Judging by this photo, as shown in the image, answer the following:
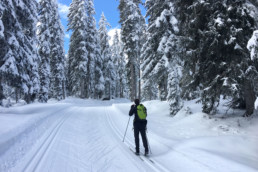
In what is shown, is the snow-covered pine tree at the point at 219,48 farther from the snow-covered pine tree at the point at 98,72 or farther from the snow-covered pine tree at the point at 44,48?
the snow-covered pine tree at the point at 98,72

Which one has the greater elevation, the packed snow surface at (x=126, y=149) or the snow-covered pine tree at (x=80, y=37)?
the snow-covered pine tree at (x=80, y=37)

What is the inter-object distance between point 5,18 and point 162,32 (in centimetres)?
1185

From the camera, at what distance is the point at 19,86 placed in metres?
13.1

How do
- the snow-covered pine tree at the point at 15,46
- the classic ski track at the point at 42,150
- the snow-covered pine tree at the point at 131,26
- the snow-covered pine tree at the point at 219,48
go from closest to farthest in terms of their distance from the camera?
the classic ski track at the point at 42,150
the snow-covered pine tree at the point at 219,48
the snow-covered pine tree at the point at 15,46
the snow-covered pine tree at the point at 131,26

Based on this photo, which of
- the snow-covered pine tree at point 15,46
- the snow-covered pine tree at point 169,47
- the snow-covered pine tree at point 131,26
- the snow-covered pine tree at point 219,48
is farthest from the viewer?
the snow-covered pine tree at point 131,26

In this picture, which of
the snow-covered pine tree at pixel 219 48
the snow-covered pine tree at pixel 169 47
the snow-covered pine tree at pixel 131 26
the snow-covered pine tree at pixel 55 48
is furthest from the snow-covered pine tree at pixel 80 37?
the snow-covered pine tree at pixel 219 48

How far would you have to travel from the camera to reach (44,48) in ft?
84.8

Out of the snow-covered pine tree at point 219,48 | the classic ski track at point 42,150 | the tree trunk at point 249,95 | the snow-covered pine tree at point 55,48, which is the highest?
the snow-covered pine tree at point 55,48

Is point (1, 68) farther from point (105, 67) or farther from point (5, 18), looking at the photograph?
point (105, 67)

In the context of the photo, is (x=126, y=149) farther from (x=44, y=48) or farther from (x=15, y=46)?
(x=44, y=48)

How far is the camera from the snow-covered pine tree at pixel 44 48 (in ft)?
83.6

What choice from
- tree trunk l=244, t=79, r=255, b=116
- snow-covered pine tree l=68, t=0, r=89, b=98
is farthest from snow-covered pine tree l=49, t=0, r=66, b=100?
tree trunk l=244, t=79, r=255, b=116

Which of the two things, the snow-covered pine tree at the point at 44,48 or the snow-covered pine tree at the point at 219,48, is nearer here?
the snow-covered pine tree at the point at 219,48

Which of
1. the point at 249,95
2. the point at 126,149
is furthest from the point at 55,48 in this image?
the point at 249,95
